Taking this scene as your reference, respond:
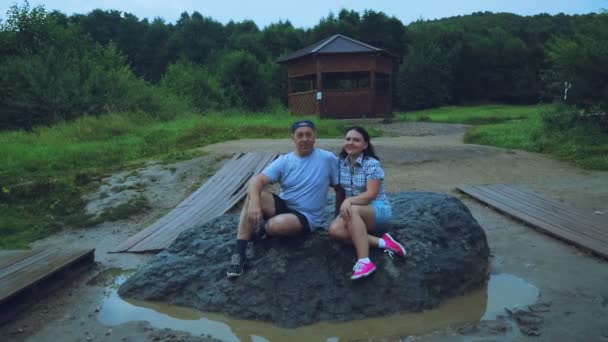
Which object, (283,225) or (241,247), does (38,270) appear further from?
(283,225)

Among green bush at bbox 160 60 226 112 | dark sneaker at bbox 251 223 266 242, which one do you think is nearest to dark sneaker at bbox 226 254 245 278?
dark sneaker at bbox 251 223 266 242

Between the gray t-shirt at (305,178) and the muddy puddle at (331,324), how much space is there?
0.99 meters

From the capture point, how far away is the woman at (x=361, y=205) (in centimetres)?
Result: 418

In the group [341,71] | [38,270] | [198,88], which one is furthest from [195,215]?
A: [198,88]

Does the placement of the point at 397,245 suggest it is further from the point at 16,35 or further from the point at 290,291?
the point at 16,35

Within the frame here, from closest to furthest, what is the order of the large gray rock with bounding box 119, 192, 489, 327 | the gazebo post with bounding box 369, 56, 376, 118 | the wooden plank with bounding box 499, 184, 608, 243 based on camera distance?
the large gray rock with bounding box 119, 192, 489, 327, the wooden plank with bounding box 499, 184, 608, 243, the gazebo post with bounding box 369, 56, 376, 118

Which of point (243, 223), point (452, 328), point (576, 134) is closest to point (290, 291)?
point (243, 223)

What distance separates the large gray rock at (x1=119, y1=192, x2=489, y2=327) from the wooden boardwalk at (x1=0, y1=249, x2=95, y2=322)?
2.37 feet

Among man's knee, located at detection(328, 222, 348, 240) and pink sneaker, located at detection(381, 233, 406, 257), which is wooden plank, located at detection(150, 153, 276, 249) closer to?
man's knee, located at detection(328, 222, 348, 240)

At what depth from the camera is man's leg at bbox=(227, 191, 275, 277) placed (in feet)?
14.3

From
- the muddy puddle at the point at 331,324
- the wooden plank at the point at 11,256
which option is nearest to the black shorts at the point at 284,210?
the muddy puddle at the point at 331,324

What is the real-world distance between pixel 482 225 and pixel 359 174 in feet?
9.59

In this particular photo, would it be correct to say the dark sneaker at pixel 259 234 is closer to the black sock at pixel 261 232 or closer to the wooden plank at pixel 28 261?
the black sock at pixel 261 232

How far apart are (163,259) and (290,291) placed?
1386 millimetres
